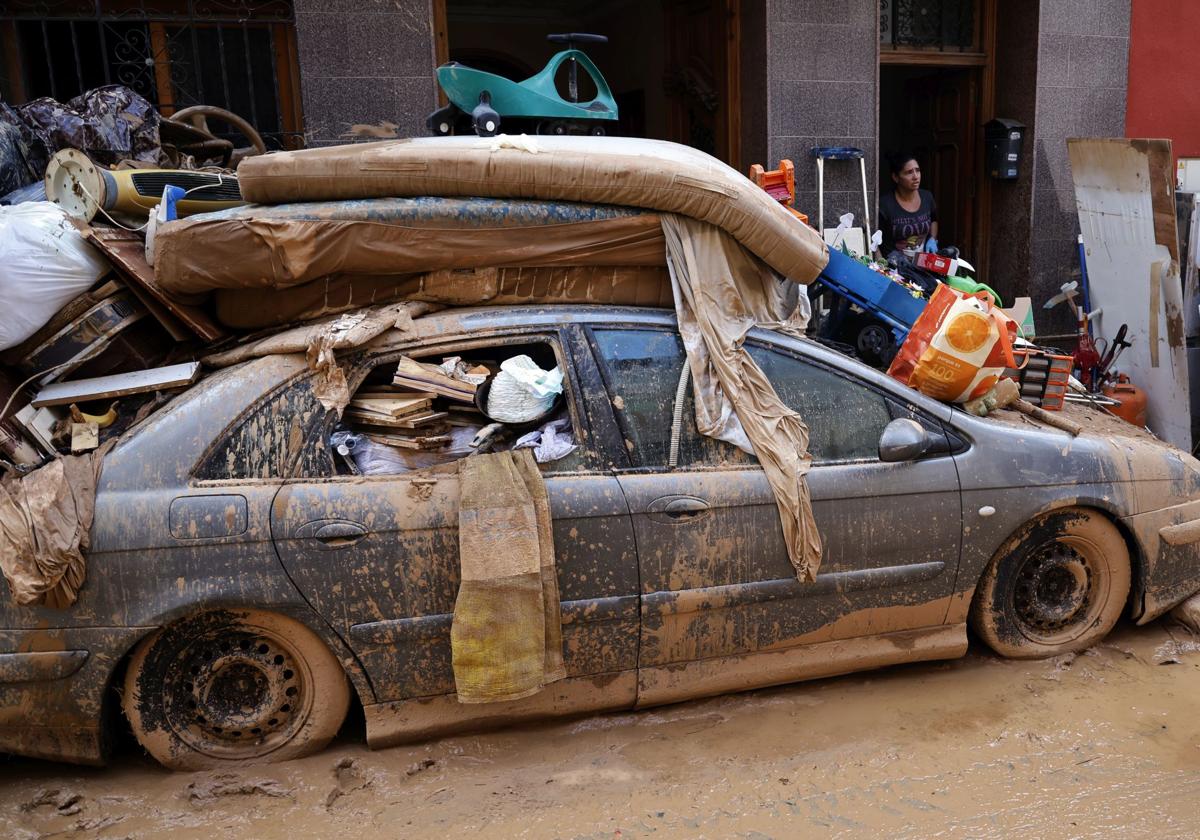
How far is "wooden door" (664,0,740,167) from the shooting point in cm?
845

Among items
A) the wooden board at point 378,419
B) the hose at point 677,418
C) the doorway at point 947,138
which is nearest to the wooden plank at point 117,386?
the wooden board at point 378,419

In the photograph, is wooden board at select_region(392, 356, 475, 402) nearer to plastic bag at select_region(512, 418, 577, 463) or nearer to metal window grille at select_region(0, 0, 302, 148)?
plastic bag at select_region(512, 418, 577, 463)

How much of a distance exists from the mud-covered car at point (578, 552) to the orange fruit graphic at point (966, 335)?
30 cm

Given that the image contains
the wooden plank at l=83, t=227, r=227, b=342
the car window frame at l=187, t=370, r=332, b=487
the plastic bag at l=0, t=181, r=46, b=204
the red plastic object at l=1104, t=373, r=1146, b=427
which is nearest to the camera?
the car window frame at l=187, t=370, r=332, b=487

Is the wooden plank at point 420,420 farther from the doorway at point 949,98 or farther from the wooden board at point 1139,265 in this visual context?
the doorway at point 949,98

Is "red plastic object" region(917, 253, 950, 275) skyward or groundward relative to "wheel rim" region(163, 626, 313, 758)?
skyward

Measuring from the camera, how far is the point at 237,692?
343 centimetres

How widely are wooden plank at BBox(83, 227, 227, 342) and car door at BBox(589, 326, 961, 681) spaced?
1.53 m

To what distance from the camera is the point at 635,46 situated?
11602 millimetres

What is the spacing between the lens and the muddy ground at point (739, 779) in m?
3.17

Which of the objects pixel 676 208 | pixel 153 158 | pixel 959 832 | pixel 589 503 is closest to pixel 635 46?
pixel 153 158

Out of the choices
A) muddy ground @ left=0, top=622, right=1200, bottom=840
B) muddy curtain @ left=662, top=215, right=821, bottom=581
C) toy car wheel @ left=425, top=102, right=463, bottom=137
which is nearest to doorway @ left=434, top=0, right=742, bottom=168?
toy car wheel @ left=425, top=102, right=463, bottom=137

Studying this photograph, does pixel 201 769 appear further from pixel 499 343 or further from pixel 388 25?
pixel 388 25

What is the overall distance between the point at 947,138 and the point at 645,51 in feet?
11.5
